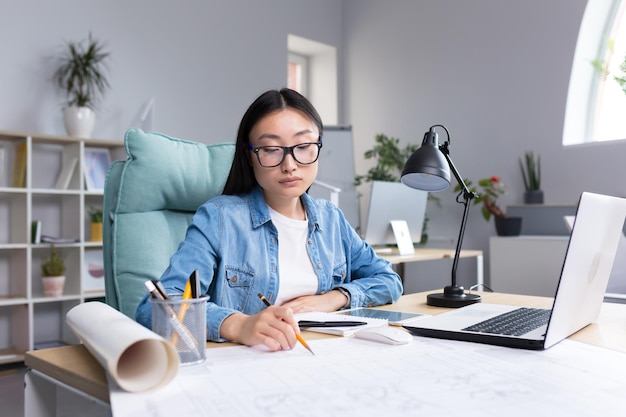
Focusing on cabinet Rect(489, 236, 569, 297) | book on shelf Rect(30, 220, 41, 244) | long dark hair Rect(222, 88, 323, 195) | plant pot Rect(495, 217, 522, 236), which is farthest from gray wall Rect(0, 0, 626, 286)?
long dark hair Rect(222, 88, 323, 195)

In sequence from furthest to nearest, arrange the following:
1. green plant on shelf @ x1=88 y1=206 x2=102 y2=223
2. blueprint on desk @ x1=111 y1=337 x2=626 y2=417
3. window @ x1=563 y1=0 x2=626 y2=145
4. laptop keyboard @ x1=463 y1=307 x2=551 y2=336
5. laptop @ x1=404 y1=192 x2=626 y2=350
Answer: window @ x1=563 y1=0 x2=626 y2=145 < green plant on shelf @ x1=88 y1=206 x2=102 y2=223 < laptop keyboard @ x1=463 y1=307 x2=551 y2=336 < laptop @ x1=404 y1=192 x2=626 y2=350 < blueprint on desk @ x1=111 y1=337 x2=626 y2=417

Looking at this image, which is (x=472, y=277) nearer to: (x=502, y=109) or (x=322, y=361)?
(x=502, y=109)

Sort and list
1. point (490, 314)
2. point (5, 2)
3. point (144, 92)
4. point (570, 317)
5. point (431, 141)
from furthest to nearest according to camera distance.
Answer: point (144, 92) < point (5, 2) < point (431, 141) < point (490, 314) < point (570, 317)

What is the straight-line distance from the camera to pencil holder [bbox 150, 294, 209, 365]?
78 centimetres

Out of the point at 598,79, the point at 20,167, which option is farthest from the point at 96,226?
the point at 598,79

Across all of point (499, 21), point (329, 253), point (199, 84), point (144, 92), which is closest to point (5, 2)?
point (144, 92)

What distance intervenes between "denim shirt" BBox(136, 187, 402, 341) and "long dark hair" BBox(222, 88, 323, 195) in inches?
1.6

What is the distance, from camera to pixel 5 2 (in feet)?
11.8

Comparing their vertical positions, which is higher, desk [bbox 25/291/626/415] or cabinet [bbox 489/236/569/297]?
desk [bbox 25/291/626/415]

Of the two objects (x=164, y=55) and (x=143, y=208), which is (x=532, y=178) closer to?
(x=164, y=55)

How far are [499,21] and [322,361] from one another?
426cm

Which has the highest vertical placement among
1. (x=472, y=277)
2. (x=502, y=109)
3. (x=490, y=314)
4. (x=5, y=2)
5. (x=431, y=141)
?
(x=5, y=2)

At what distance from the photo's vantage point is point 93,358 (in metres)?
0.84

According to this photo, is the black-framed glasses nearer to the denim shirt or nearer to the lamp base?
the denim shirt
